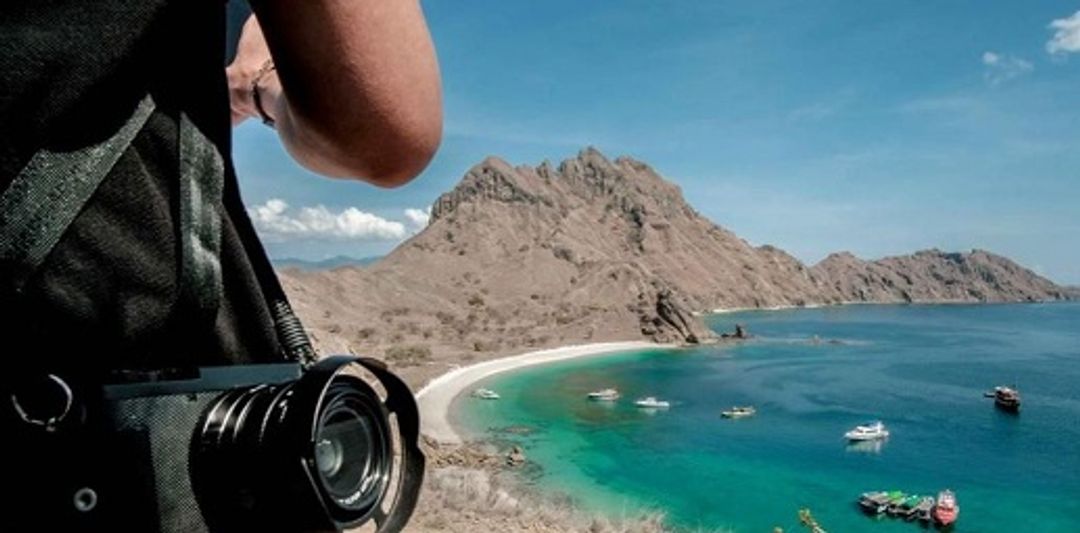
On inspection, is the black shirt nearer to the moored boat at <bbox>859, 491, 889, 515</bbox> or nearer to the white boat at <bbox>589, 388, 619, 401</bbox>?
the moored boat at <bbox>859, 491, 889, 515</bbox>

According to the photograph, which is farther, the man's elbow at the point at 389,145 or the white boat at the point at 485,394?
the white boat at the point at 485,394

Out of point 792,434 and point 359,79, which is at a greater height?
point 359,79

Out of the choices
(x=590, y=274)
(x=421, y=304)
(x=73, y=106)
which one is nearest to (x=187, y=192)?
(x=73, y=106)

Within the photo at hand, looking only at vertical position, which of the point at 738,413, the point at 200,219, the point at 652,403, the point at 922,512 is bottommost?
the point at 922,512

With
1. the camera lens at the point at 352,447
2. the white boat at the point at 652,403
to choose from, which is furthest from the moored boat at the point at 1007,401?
the camera lens at the point at 352,447

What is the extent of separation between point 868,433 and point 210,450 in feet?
154

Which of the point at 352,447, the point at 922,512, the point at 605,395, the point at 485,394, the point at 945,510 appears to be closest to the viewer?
the point at 352,447

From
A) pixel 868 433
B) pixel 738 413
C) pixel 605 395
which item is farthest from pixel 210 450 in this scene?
pixel 605 395

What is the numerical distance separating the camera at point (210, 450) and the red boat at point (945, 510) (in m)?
33.7

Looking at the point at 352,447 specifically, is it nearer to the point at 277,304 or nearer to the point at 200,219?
the point at 277,304

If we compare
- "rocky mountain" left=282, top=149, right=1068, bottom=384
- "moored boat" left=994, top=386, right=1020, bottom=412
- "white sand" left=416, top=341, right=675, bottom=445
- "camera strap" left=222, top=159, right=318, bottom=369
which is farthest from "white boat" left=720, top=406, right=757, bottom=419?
"camera strap" left=222, top=159, right=318, bottom=369

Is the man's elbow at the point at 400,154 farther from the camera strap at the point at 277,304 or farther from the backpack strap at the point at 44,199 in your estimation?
the backpack strap at the point at 44,199

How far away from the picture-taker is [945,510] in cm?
2972

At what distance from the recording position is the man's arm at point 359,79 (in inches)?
37.0
